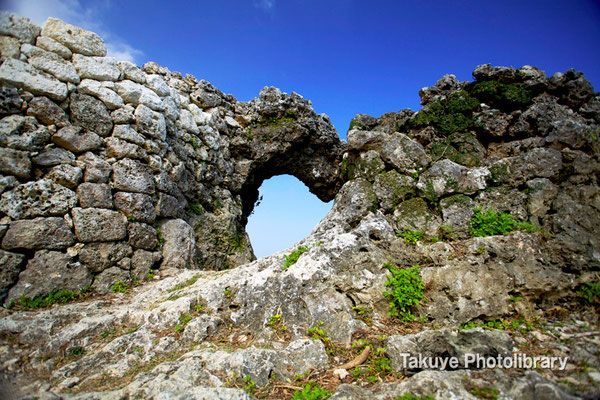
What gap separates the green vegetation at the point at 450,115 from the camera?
24.9ft

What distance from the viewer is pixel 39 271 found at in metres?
5.56

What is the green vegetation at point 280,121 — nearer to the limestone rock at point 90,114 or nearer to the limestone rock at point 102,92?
the limestone rock at point 102,92

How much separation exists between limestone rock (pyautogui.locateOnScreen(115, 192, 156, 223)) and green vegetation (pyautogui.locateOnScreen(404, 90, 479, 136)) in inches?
290

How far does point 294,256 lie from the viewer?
5.89 metres

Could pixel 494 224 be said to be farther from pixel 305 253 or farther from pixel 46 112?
pixel 46 112

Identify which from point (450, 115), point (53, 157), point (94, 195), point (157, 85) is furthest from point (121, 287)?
point (450, 115)

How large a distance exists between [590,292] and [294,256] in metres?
4.83

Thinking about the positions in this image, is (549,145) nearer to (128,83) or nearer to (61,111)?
(128,83)

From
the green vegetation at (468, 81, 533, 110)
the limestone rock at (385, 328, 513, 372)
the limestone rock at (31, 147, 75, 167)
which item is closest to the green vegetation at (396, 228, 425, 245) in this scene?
the limestone rock at (385, 328, 513, 372)

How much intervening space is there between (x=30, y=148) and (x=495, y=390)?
856 cm

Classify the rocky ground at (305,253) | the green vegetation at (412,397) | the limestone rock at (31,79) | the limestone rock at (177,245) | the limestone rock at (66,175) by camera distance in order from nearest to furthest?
the green vegetation at (412,397) < the rocky ground at (305,253) < the limestone rock at (31,79) < the limestone rock at (66,175) < the limestone rock at (177,245)

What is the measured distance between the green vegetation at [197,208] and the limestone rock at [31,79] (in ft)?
13.3

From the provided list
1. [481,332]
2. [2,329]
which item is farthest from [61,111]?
[481,332]

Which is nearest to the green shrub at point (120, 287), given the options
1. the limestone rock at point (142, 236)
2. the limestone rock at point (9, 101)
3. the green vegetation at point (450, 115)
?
the limestone rock at point (142, 236)
